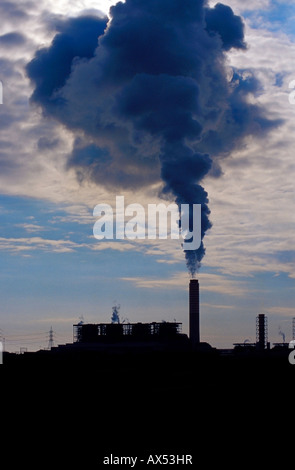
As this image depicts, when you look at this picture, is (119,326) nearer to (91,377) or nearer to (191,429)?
(91,377)

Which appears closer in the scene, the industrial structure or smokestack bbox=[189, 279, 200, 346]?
smokestack bbox=[189, 279, 200, 346]

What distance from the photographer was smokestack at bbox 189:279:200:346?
4713 inches

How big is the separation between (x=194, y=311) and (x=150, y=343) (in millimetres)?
16188

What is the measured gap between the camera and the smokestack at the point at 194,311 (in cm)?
11972

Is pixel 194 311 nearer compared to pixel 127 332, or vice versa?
pixel 194 311

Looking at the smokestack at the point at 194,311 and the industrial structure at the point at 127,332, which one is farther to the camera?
the industrial structure at the point at 127,332

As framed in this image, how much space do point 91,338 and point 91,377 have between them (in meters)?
63.9

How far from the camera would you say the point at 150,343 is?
131875 mm

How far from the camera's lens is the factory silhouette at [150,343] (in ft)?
392

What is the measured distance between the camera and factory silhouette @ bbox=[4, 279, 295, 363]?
119 metres
